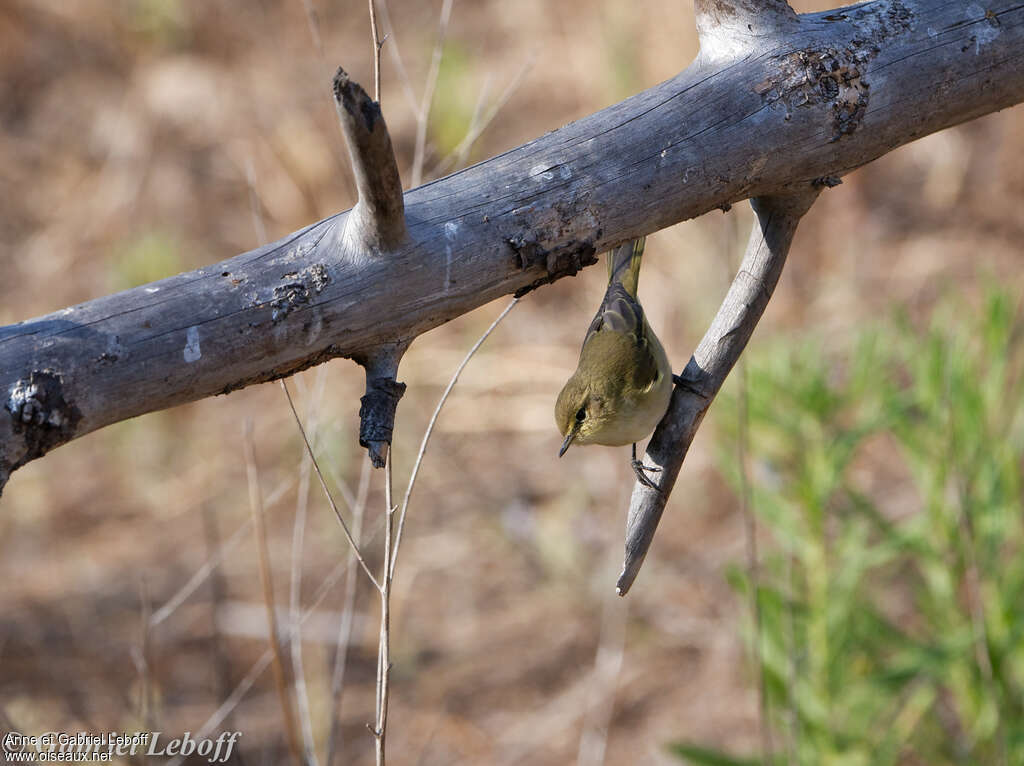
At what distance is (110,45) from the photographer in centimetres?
816

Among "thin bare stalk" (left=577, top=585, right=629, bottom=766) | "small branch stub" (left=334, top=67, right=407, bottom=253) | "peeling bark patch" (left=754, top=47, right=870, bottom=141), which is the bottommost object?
"thin bare stalk" (left=577, top=585, right=629, bottom=766)

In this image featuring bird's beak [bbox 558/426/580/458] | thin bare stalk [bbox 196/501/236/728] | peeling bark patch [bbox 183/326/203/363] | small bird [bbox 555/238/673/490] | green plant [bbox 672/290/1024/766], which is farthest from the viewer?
green plant [bbox 672/290/1024/766]

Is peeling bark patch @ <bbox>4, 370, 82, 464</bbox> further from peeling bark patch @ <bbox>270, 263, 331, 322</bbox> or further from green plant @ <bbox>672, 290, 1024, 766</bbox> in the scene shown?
green plant @ <bbox>672, 290, 1024, 766</bbox>

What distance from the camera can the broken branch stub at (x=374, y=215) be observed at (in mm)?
1234

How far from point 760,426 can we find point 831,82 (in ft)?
4.92

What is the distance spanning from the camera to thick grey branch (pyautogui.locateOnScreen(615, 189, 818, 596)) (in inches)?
69.4

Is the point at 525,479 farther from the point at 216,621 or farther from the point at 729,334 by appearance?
the point at 729,334

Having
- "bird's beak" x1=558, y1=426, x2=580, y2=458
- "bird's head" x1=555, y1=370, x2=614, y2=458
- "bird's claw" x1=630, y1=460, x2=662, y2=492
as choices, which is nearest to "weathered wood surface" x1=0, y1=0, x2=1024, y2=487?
"bird's claw" x1=630, y1=460, x2=662, y2=492

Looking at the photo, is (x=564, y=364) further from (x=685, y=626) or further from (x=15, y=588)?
(x=15, y=588)

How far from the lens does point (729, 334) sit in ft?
5.88

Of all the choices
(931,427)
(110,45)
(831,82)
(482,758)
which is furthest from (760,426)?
(110,45)

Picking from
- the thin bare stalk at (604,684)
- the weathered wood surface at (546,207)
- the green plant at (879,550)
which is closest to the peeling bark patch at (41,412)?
the weathered wood surface at (546,207)

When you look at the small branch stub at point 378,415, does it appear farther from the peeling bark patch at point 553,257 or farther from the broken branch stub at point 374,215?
the peeling bark patch at point 553,257

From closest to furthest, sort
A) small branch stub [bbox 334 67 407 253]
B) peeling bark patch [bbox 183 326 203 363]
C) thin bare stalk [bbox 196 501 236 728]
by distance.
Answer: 1. small branch stub [bbox 334 67 407 253]
2. peeling bark patch [bbox 183 326 203 363]
3. thin bare stalk [bbox 196 501 236 728]
